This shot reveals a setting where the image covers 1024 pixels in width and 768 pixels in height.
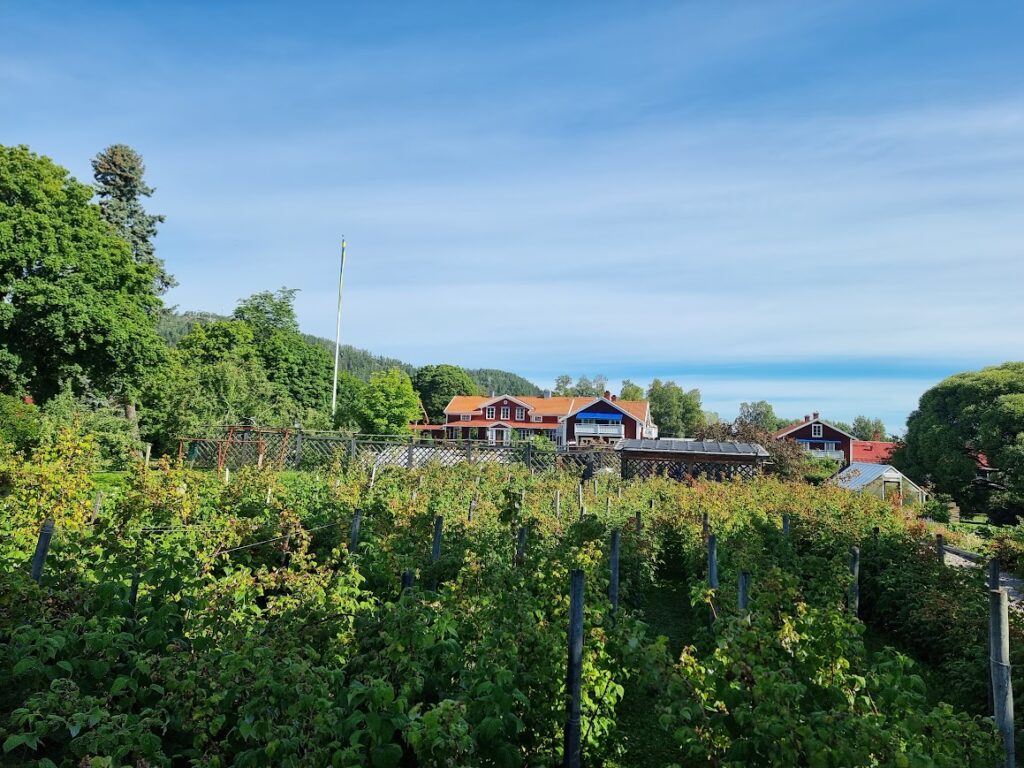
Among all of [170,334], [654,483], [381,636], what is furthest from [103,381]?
[170,334]

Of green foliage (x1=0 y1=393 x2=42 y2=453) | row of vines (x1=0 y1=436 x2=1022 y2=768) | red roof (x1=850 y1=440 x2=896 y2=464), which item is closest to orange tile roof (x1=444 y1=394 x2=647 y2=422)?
red roof (x1=850 y1=440 x2=896 y2=464)

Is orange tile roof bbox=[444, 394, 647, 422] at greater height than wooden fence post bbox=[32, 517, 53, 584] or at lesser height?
greater

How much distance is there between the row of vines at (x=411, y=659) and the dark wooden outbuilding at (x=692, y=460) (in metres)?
16.5

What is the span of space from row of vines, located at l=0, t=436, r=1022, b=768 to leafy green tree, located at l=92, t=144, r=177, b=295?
29548 mm

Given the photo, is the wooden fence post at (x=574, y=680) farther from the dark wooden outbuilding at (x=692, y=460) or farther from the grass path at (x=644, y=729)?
the dark wooden outbuilding at (x=692, y=460)

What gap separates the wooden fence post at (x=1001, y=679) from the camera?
3176 millimetres

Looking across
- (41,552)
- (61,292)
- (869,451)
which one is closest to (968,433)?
(869,451)

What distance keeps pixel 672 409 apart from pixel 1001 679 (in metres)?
80.0

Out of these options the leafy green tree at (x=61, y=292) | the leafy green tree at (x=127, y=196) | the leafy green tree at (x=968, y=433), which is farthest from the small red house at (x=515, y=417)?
the leafy green tree at (x=61, y=292)

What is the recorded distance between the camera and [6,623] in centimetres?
356

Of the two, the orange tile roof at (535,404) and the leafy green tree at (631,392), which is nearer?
the orange tile roof at (535,404)

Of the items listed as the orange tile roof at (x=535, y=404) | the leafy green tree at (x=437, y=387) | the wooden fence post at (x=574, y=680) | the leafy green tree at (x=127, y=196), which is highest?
the leafy green tree at (x=127, y=196)

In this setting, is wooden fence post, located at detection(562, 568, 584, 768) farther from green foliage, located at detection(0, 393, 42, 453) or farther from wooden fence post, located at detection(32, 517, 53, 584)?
green foliage, located at detection(0, 393, 42, 453)

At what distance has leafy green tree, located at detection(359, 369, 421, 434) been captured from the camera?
4634 centimetres
